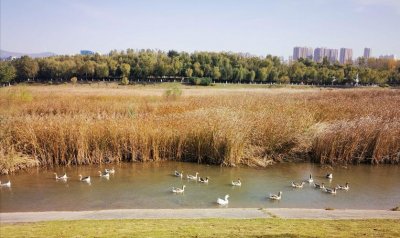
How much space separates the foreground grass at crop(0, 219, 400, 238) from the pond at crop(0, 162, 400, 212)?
3.72 metres

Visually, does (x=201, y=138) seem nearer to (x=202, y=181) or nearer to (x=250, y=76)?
(x=202, y=181)

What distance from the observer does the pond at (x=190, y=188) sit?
15.6 meters

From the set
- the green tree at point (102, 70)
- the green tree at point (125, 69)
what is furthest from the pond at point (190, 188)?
the green tree at point (102, 70)

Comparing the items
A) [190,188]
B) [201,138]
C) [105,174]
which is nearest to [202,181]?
[190,188]

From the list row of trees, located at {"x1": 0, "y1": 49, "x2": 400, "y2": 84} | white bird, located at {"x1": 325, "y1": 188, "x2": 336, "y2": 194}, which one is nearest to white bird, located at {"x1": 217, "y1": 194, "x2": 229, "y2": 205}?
white bird, located at {"x1": 325, "y1": 188, "x2": 336, "y2": 194}

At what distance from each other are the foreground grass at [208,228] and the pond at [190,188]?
3715mm

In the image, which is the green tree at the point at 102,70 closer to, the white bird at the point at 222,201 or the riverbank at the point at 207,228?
the white bird at the point at 222,201

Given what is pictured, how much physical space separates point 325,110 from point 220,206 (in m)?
17.9

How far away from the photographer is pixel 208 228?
1048 centimetres

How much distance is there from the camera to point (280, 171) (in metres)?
21.5

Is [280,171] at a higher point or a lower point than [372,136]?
lower

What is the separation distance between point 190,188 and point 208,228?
737cm

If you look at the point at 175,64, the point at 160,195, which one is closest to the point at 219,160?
the point at 160,195

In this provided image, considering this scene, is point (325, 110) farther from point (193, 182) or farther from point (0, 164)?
point (0, 164)
